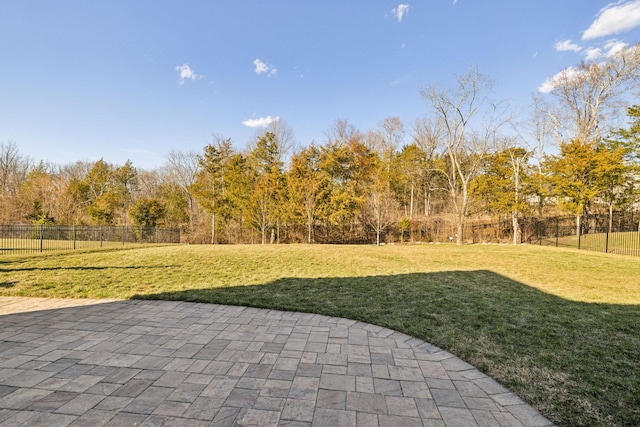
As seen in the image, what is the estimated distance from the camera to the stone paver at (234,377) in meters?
1.94

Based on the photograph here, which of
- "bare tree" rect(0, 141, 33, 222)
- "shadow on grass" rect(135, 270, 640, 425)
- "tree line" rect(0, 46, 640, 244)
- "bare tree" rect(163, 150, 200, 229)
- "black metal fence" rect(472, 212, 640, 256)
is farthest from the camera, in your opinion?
"bare tree" rect(163, 150, 200, 229)

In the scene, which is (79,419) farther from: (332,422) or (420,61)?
(420,61)

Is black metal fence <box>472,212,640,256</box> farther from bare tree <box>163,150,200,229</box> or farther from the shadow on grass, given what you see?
bare tree <box>163,150,200,229</box>

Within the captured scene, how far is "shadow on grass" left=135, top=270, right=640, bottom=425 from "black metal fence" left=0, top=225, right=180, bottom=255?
1305 centimetres

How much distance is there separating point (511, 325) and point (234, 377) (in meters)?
3.50

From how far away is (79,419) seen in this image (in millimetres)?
1875

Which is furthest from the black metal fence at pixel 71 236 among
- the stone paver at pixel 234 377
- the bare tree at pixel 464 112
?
the bare tree at pixel 464 112

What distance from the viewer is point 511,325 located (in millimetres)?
3699

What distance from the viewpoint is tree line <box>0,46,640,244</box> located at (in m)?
16.4

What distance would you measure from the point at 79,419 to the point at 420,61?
56.9 feet

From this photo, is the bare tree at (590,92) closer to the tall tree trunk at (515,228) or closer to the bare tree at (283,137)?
the tall tree trunk at (515,228)

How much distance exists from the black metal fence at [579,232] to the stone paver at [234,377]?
43.6 feet

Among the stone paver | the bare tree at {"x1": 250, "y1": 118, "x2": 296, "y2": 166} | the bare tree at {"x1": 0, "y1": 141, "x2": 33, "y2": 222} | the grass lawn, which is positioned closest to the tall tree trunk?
the grass lawn

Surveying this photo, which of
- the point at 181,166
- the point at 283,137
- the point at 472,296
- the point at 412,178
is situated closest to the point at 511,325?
the point at 472,296
